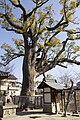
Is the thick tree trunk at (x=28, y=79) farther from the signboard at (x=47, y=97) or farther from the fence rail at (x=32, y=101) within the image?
the signboard at (x=47, y=97)

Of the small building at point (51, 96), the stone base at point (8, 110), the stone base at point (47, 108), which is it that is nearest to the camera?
the stone base at point (8, 110)

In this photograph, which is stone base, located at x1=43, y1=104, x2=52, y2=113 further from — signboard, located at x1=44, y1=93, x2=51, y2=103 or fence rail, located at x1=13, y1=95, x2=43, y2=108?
fence rail, located at x1=13, y1=95, x2=43, y2=108

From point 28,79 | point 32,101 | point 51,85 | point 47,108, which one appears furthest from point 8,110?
Result: point 28,79

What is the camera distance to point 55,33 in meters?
23.9

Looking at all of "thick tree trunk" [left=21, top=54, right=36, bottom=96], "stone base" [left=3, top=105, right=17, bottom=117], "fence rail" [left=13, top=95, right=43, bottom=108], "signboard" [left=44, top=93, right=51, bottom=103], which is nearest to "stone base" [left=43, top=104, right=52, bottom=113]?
"signboard" [left=44, top=93, right=51, bottom=103]

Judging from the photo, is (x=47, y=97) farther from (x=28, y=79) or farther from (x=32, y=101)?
(x=28, y=79)

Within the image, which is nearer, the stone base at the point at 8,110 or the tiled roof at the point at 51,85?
the stone base at the point at 8,110

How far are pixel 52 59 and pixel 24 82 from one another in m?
6.36

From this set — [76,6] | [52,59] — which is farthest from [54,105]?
[76,6]

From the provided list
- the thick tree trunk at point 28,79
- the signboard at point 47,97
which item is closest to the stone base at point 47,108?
the signboard at point 47,97

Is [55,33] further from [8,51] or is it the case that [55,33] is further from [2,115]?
[2,115]

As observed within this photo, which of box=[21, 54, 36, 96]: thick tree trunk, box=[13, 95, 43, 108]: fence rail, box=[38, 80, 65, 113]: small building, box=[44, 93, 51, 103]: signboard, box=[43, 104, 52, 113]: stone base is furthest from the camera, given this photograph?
box=[21, 54, 36, 96]: thick tree trunk

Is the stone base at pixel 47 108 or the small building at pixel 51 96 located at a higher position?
the small building at pixel 51 96

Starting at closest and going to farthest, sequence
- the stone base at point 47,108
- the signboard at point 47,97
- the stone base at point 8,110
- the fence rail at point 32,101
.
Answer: the stone base at point 8,110, the stone base at point 47,108, the signboard at point 47,97, the fence rail at point 32,101
